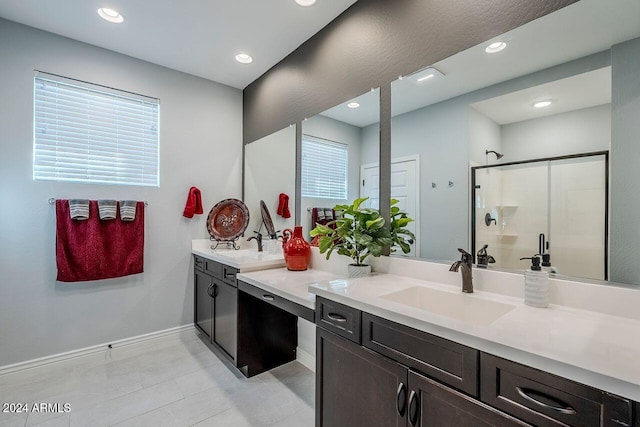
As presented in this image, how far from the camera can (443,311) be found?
1.45m

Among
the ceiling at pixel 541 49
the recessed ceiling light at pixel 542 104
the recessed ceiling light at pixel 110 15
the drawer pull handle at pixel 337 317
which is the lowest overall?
the drawer pull handle at pixel 337 317

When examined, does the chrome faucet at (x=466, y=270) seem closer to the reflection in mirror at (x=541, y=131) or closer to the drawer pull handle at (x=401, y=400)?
the reflection in mirror at (x=541, y=131)

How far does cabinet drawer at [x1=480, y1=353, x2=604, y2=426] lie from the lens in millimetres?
711

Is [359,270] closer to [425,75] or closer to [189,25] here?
[425,75]

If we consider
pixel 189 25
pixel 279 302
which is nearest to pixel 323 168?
pixel 279 302

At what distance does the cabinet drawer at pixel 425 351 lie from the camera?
92cm

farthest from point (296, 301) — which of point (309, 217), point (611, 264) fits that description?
point (611, 264)

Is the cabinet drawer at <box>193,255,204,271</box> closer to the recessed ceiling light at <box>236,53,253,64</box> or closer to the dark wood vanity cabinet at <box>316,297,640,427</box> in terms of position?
the dark wood vanity cabinet at <box>316,297,640,427</box>

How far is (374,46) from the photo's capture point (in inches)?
78.5

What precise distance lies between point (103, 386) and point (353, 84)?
292 cm

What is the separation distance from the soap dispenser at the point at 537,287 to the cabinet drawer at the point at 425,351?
1.65 feet

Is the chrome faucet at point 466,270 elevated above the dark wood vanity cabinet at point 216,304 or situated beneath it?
elevated above

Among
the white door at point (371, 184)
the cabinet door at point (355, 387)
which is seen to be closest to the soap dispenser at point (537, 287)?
the cabinet door at point (355, 387)

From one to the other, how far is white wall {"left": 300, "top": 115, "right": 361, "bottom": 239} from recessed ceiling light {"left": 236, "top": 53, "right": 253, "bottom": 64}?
36.7 inches
